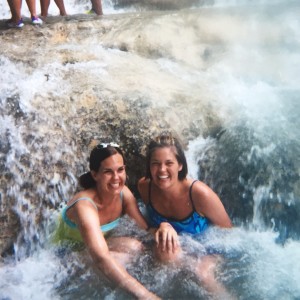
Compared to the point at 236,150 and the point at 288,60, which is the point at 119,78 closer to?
the point at 236,150

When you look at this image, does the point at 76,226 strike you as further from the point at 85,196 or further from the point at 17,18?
the point at 17,18

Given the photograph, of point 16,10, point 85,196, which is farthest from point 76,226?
point 16,10

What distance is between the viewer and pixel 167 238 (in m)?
2.58

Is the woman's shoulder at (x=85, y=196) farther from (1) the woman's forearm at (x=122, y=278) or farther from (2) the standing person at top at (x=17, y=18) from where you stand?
(2) the standing person at top at (x=17, y=18)

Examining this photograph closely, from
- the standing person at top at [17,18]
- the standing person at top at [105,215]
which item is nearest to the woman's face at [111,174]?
the standing person at top at [105,215]

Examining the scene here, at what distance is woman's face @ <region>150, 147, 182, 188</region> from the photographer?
273 cm

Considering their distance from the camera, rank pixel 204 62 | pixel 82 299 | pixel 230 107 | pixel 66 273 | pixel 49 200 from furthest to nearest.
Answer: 1. pixel 204 62
2. pixel 230 107
3. pixel 49 200
4. pixel 66 273
5. pixel 82 299

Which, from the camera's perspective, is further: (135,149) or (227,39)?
(227,39)

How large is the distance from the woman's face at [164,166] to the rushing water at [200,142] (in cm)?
37

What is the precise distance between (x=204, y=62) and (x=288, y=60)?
3.20 ft

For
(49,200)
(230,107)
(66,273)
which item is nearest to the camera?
(66,273)

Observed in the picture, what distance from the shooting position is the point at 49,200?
325 cm

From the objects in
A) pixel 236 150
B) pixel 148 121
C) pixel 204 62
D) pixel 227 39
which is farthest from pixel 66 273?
pixel 227 39

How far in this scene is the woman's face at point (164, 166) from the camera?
2.73 m
